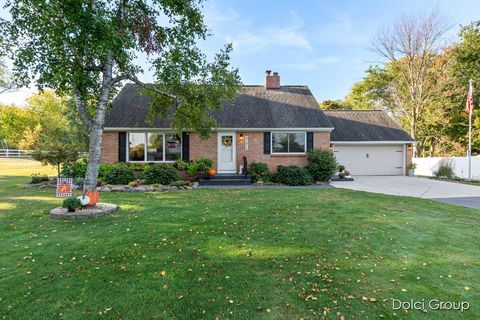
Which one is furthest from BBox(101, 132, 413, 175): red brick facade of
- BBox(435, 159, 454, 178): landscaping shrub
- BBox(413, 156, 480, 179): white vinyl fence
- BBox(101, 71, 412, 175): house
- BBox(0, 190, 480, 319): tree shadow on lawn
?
BBox(413, 156, 480, 179): white vinyl fence

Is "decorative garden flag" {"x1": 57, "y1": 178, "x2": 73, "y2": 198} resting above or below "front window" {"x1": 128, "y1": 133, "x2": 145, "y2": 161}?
below

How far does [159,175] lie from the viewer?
11.9 metres

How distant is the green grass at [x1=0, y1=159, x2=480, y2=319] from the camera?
274 cm

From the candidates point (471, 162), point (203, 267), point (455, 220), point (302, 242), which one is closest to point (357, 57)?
point (471, 162)

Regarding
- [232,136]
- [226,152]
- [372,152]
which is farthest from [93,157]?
[372,152]

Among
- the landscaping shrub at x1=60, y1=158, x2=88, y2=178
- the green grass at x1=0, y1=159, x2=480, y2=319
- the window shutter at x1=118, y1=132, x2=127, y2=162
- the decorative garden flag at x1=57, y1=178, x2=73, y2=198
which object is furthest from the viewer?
the window shutter at x1=118, y1=132, x2=127, y2=162

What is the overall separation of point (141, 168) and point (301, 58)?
568 inches

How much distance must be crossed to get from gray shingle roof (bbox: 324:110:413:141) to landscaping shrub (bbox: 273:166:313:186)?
205 inches

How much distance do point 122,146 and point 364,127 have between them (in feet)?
51.9

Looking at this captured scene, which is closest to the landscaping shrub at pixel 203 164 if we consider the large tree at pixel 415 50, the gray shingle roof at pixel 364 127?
the gray shingle roof at pixel 364 127

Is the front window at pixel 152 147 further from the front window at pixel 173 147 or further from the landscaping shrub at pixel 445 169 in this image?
the landscaping shrub at pixel 445 169

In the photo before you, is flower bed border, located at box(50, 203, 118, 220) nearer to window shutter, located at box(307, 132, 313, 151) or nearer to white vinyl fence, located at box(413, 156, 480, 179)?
window shutter, located at box(307, 132, 313, 151)

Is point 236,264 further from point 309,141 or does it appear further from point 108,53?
point 309,141

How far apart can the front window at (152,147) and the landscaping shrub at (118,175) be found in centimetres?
167
